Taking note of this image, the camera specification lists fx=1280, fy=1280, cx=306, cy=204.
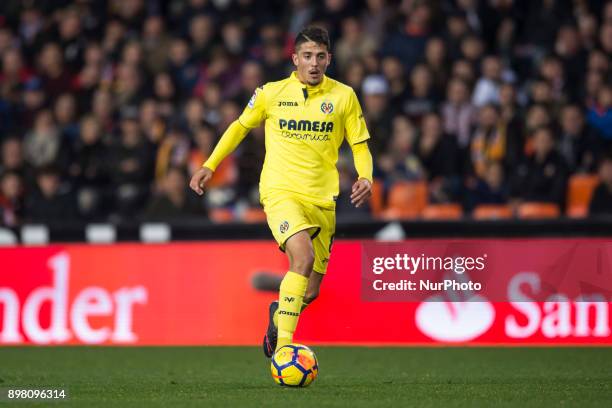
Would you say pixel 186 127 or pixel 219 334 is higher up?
pixel 186 127

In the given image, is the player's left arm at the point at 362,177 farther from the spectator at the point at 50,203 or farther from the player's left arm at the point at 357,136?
the spectator at the point at 50,203

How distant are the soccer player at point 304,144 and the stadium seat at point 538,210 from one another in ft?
15.8

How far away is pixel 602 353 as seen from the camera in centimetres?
1008

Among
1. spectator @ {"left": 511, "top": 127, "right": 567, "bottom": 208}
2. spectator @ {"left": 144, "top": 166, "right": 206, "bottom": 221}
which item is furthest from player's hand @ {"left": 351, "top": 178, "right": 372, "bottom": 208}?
spectator @ {"left": 144, "top": 166, "right": 206, "bottom": 221}

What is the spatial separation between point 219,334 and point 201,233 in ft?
4.88

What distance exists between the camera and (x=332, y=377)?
27.7 feet

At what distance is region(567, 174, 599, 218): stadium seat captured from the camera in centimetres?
1290

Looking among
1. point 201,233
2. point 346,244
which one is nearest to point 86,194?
point 201,233

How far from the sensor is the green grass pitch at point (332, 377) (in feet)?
22.9

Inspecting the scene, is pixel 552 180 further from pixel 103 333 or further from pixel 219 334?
pixel 103 333

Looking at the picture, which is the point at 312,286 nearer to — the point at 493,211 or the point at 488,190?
the point at 493,211

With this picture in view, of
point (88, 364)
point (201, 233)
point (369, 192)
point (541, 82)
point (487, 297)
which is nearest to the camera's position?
point (369, 192)

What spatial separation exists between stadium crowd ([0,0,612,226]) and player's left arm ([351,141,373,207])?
4.89m

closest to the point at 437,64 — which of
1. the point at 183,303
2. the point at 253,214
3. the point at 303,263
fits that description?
the point at 253,214
